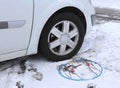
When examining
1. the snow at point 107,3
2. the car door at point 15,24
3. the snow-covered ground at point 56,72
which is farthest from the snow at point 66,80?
the snow at point 107,3

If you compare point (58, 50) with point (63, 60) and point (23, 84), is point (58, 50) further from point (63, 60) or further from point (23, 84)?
Answer: point (23, 84)

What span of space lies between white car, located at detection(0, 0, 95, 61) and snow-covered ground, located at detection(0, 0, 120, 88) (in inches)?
9.4

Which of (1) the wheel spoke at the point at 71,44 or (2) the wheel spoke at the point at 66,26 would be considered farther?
(1) the wheel spoke at the point at 71,44

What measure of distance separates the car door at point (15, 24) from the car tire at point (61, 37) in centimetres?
35

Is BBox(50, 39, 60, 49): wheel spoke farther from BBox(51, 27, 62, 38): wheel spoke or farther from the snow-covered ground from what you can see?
the snow-covered ground

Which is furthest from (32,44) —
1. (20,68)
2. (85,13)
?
(85,13)

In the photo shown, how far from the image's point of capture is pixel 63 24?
4.70 metres

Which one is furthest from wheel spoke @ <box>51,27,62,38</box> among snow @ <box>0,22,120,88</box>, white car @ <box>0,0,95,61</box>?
snow @ <box>0,22,120,88</box>

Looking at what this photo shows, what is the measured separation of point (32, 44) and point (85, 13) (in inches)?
41.0

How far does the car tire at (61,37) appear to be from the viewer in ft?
15.0

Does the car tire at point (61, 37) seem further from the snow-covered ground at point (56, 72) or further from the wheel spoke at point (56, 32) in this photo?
the snow-covered ground at point (56, 72)

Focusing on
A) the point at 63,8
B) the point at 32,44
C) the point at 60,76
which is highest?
the point at 63,8

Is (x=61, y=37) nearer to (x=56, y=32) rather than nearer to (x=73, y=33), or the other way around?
(x=56, y=32)

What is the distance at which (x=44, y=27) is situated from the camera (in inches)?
177
